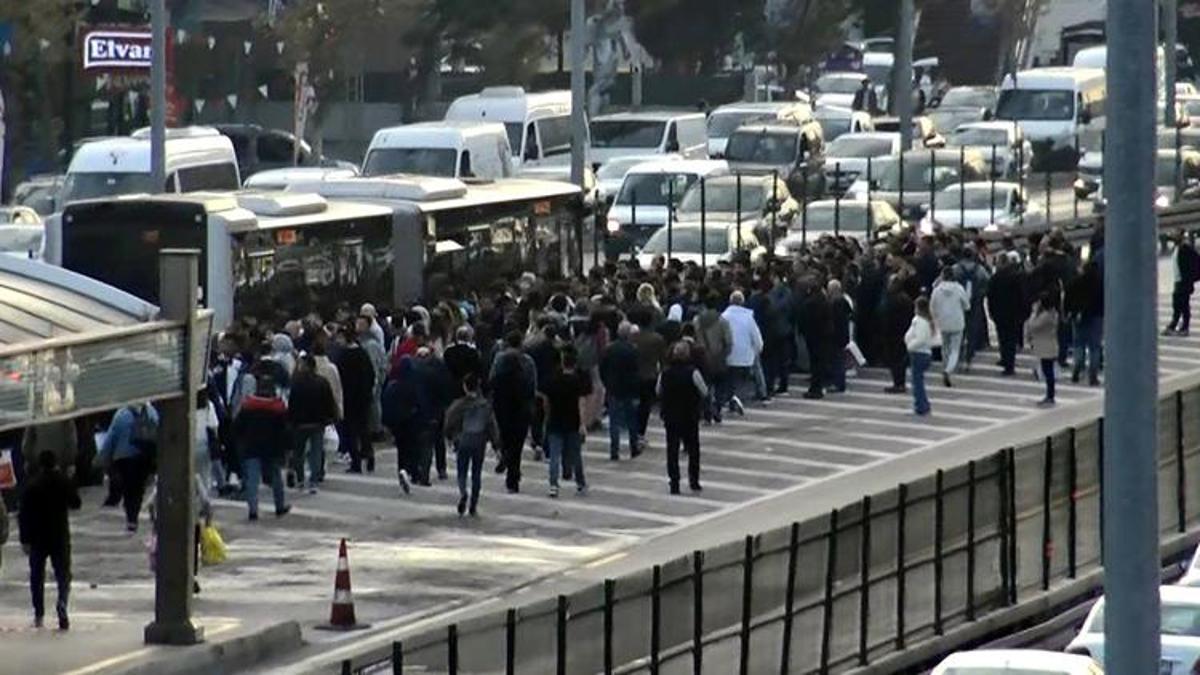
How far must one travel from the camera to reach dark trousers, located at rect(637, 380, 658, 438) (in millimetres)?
31422

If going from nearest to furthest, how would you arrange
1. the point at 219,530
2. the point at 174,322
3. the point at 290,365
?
1. the point at 174,322
2. the point at 219,530
3. the point at 290,365

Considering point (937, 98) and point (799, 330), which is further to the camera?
point (937, 98)

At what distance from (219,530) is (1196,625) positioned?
10241 millimetres

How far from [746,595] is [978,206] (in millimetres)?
33566

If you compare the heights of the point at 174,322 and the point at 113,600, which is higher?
the point at 174,322

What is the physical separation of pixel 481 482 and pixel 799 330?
6375 millimetres

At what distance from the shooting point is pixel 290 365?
29000 mm

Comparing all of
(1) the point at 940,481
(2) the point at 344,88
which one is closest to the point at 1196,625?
(1) the point at 940,481

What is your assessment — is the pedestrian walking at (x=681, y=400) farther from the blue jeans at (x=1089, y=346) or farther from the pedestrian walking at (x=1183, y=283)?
the pedestrian walking at (x=1183, y=283)

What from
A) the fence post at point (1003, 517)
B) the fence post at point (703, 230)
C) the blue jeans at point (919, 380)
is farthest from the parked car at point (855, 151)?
the fence post at point (1003, 517)

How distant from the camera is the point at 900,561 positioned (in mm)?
21484

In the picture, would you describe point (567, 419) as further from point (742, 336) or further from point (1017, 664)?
point (1017, 664)

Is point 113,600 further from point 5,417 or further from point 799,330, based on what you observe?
point 799,330

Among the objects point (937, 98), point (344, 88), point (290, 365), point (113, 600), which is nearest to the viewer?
point (113, 600)
